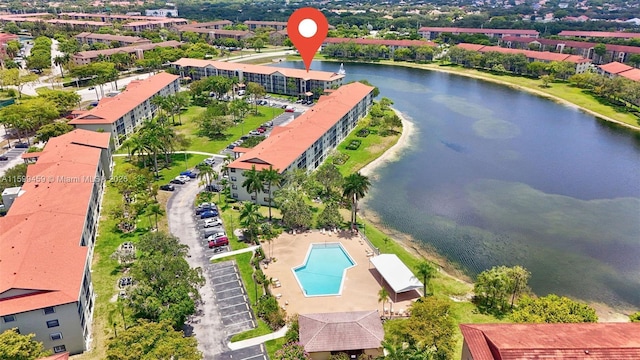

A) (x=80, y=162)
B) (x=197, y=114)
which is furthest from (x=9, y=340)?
(x=197, y=114)

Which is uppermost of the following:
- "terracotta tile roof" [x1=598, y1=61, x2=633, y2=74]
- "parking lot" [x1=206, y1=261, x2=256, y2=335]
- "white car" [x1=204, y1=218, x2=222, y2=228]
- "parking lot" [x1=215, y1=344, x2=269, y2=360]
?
"terracotta tile roof" [x1=598, y1=61, x2=633, y2=74]

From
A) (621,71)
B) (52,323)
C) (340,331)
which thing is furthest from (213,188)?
(621,71)

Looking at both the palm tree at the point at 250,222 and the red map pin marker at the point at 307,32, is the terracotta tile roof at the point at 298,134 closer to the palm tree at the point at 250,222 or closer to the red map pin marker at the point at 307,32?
the palm tree at the point at 250,222

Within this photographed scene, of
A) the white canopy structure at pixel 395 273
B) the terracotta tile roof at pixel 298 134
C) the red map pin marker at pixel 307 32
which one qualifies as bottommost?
the white canopy structure at pixel 395 273

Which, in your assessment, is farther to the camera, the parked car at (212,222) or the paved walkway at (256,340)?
the parked car at (212,222)

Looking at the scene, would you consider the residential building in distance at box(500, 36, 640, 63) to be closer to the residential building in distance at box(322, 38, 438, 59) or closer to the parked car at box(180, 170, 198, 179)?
the residential building in distance at box(322, 38, 438, 59)

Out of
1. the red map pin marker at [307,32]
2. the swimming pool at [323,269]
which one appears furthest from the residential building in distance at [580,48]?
the swimming pool at [323,269]

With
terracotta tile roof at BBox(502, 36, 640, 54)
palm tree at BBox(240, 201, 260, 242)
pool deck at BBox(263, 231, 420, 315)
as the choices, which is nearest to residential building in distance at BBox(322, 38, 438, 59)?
terracotta tile roof at BBox(502, 36, 640, 54)
